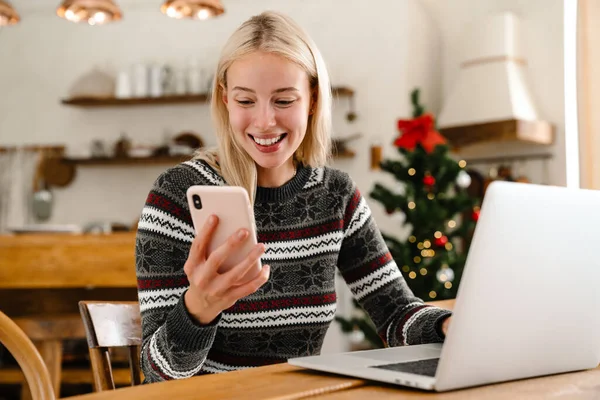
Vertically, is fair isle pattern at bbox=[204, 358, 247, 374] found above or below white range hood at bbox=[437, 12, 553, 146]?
below

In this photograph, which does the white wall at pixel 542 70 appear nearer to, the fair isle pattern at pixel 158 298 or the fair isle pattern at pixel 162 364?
the fair isle pattern at pixel 158 298

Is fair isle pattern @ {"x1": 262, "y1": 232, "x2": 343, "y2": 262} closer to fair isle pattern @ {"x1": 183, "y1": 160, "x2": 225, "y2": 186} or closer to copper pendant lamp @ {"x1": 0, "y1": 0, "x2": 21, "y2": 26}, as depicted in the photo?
fair isle pattern @ {"x1": 183, "y1": 160, "x2": 225, "y2": 186}

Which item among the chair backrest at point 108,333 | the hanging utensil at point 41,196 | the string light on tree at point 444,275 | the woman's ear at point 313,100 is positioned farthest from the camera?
the hanging utensil at point 41,196

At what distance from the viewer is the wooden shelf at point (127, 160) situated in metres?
4.94

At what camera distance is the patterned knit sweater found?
4.11ft

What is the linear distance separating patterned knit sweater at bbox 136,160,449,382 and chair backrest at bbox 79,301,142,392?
0.06 metres

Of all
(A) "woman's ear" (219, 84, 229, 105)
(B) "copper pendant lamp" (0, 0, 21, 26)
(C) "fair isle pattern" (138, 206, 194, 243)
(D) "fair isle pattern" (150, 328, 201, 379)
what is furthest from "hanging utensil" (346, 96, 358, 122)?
(D) "fair isle pattern" (150, 328, 201, 379)

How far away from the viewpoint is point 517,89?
4.47 meters

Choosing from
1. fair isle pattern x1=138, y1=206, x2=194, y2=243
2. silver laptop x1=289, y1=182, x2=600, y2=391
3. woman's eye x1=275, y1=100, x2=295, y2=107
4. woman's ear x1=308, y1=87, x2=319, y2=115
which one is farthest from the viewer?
woman's ear x1=308, y1=87, x2=319, y2=115

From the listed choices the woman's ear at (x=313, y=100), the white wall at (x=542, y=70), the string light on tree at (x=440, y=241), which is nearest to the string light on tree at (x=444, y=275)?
the string light on tree at (x=440, y=241)

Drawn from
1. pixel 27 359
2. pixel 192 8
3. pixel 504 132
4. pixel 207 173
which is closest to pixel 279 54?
pixel 207 173

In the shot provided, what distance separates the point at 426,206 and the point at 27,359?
2.70 metres

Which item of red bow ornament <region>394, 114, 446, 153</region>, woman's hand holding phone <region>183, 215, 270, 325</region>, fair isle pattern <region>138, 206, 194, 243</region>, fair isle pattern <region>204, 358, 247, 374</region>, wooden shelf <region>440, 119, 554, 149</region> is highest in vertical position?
wooden shelf <region>440, 119, 554, 149</region>

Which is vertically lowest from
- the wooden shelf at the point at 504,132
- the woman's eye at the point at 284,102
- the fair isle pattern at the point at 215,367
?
the fair isle pattern at the point at 215,367
